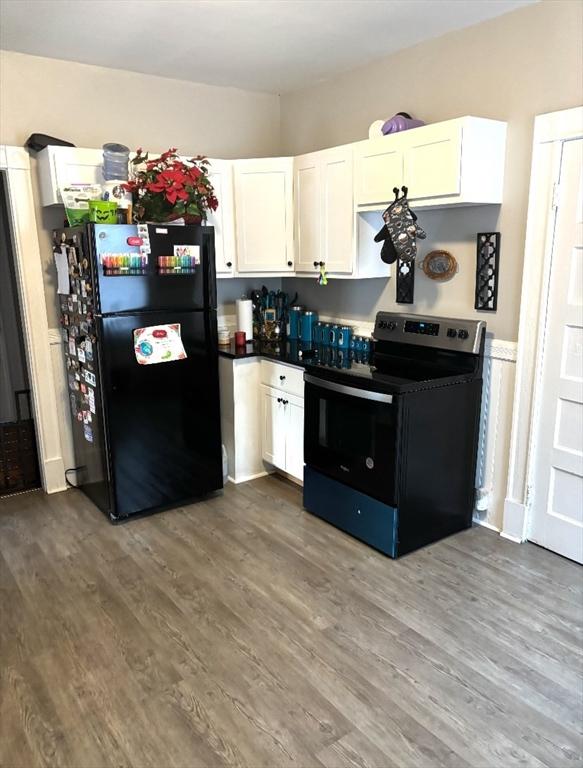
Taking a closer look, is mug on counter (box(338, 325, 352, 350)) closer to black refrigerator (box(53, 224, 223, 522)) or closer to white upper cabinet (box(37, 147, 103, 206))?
black refrigerator (box(53, 224, 223, 522))

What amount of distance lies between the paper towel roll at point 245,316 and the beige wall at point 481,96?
76 cm

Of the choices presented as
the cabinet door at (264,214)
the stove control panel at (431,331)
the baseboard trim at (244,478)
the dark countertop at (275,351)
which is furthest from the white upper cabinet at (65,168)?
the baseboard trim at (244,478)

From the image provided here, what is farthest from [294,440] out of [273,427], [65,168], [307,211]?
[65,168]

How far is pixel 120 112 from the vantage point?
3646mm

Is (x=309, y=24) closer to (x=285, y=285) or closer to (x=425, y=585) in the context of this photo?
(x=285, y=285)

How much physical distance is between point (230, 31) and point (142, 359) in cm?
174

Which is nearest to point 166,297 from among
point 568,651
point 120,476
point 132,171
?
point 132,171

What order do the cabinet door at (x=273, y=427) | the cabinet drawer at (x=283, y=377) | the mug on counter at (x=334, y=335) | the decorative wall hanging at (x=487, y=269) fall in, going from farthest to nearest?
the mug on counter at (x=334, y=335) < the cabinet door at (x=273, y=427) < the cabinet drawer at (x=283, y=377) < the decorative wall hanging at (x=487, y=269)

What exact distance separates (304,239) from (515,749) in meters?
2.85

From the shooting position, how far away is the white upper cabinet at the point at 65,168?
10.6ft

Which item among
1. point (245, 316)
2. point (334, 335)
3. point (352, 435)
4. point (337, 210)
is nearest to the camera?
point (352, 435)

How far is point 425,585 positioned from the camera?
2.68 metres

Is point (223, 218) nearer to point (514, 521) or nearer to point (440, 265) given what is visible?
point (440, 265)

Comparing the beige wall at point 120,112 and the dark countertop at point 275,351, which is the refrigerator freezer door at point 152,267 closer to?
the dark countertop at point 275,351
